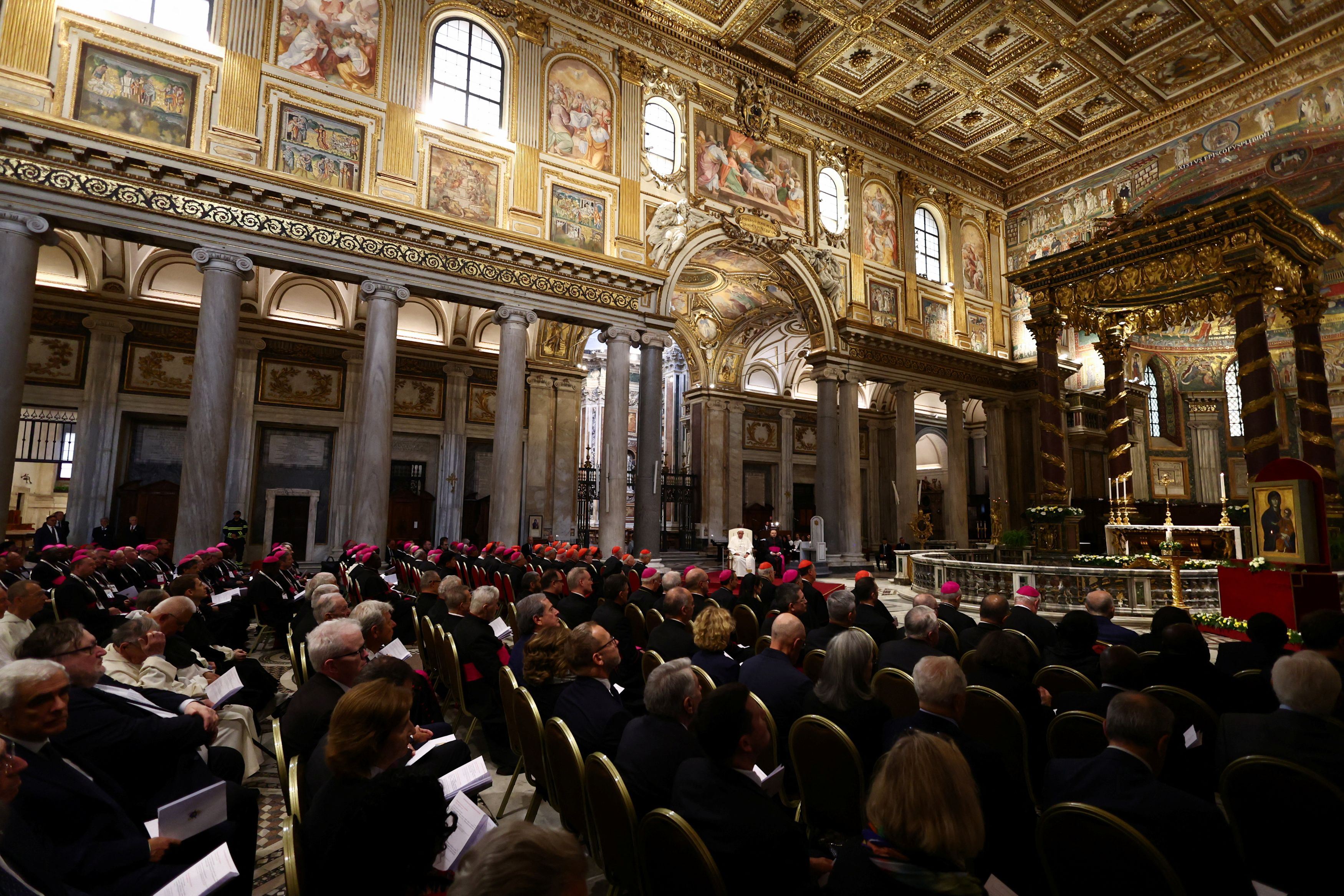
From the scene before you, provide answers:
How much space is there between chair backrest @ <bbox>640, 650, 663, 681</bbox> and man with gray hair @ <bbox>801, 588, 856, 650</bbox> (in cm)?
117

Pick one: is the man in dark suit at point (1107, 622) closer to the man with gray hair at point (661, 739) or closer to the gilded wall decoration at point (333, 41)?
the man with gray hair at point (661, 739)

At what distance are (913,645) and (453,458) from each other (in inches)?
618

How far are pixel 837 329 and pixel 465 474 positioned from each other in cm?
1104

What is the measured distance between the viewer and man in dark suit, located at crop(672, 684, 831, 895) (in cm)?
196

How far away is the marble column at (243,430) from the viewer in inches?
567

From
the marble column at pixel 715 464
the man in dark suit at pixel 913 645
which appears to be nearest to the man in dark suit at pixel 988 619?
the man in dark suit at pixel 913 645

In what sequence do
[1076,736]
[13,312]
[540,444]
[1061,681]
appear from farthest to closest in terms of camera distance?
[540,444] → [13,312] → [1061,681] → [1076,736]

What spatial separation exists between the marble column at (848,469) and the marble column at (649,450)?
207 inches

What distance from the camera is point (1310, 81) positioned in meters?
15.8

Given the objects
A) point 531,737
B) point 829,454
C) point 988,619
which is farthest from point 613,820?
point 829,454

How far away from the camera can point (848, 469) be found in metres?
17.4

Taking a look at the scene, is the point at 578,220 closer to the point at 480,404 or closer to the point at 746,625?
the point at 480,404

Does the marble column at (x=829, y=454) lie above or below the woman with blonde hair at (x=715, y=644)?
above

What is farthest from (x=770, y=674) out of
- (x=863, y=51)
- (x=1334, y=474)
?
(x=863, y=51)
